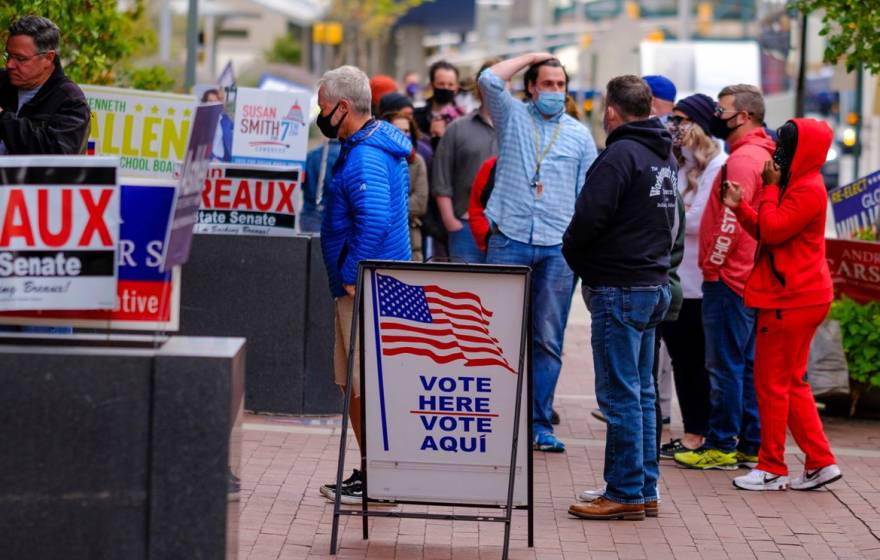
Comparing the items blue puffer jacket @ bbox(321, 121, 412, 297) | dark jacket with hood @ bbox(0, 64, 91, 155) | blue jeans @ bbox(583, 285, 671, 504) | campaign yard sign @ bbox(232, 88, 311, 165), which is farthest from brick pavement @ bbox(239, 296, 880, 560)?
campaign yard sign @ bbox(232, 88, 311, 165)

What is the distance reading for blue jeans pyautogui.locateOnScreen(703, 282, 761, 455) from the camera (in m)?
8.45

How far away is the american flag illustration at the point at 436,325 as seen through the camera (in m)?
6.36

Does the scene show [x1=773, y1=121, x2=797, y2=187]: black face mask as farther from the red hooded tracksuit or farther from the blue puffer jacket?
the blue puffer jacket

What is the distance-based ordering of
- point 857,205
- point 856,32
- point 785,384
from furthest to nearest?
point 857,205
point 856,32
point 785,384

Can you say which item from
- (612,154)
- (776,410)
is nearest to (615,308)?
(612,154)

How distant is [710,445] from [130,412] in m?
4.64

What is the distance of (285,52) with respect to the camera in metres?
55.3

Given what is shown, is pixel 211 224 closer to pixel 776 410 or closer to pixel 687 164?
pixel 687 164

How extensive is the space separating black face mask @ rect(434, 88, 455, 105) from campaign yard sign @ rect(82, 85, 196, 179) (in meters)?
3.19

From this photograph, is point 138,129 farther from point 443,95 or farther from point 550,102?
point 443,95

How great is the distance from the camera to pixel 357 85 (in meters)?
7.10

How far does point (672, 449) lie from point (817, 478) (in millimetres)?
1152

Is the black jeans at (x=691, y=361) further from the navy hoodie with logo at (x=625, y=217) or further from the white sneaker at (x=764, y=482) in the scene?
the navy hoodie with logo at (x=625, y=217)

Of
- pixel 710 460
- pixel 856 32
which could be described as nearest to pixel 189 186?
pixel 710 460
